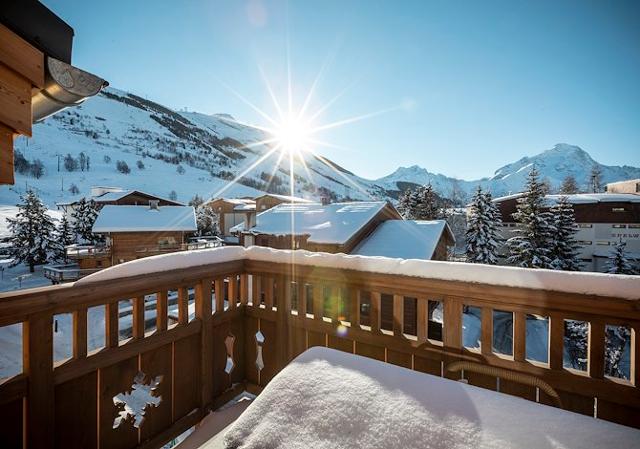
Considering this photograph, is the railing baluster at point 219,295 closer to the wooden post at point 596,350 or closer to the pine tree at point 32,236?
the wooden post at point 596,350

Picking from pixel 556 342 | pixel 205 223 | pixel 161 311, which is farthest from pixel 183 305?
pixel 205 223

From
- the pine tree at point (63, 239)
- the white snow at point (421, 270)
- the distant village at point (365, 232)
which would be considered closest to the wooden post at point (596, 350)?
the white snow at point (421, 270)

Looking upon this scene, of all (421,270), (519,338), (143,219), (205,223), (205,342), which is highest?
(143,219)

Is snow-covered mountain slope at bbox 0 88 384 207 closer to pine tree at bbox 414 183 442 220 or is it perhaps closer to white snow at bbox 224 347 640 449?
pine tree at bbox 414 183 442 220

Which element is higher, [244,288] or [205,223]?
[205,223]

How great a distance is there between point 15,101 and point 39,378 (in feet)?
3.83

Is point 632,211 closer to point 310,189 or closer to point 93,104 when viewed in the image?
point 310,189

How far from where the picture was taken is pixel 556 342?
1.43 meters

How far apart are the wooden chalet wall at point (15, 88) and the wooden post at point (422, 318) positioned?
6.66 ft

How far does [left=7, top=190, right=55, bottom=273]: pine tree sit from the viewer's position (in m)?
18.8

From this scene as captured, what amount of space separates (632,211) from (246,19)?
24.2m

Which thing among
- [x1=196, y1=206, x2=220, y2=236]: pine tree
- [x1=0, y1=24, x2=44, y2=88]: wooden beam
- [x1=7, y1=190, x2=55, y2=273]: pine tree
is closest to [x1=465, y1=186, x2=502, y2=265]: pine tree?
[x1=0, y1=24, x2=44, y2=88]: wooden beam

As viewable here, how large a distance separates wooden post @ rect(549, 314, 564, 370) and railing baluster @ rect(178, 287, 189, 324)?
6.46 ft

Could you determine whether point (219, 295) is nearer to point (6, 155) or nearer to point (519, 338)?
point (6, 155)
